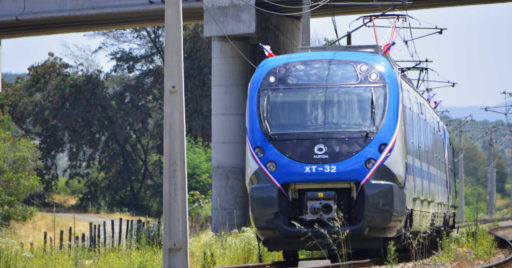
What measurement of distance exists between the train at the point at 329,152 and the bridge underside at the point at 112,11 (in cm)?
1222

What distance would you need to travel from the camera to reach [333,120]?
40.7 ft

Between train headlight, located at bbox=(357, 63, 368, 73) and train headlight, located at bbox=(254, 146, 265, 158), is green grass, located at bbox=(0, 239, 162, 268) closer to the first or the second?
train headlight, located at bbox=(254, 146, 265, 158)

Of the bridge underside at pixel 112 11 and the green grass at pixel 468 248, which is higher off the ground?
the bridge underside at pixel 112 11

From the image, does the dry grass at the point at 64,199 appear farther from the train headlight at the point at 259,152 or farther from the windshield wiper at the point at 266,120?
the train headlight at the point at 259,152

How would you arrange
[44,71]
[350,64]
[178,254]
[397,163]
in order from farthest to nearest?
[44,71]
[350,64]
[397,163]
[178,254]

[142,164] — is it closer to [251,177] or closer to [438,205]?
[438,205]

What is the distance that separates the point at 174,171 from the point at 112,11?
58.9ft

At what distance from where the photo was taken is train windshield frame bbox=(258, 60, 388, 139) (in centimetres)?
1231

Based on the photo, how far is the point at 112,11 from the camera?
27.5m

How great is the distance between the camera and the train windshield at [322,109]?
40.4ft

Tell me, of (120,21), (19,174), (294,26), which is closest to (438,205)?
(294,26)

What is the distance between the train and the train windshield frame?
2cm

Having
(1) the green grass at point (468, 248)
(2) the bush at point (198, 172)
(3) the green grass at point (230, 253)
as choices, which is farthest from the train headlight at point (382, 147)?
(2) the bush at point (198, 172)

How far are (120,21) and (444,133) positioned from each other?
13.9 metres
